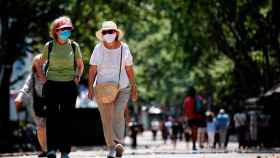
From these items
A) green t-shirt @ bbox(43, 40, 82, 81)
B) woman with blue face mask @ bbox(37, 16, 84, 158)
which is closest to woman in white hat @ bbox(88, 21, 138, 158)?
woman with blue face mask @ bbox(37, 16, 84, 158)

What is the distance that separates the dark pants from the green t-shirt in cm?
8

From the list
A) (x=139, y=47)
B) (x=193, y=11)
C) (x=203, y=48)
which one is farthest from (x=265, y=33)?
(x=139, y=47)

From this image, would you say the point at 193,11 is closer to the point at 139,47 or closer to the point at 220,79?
the point at 220,79

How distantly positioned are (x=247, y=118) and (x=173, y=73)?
4950 cm

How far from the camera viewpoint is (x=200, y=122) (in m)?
20.6

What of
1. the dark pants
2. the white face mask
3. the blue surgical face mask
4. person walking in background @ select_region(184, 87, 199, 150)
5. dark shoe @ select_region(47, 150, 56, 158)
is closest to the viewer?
dark shoe @ select_region(47, 150, 56, 158)

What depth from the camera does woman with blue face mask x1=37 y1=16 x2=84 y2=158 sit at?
10.8m

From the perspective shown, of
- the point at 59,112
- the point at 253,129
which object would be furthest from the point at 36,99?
the point at 253,129

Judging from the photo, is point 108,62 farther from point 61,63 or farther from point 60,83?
point 60,83

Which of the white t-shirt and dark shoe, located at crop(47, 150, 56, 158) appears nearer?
dark shoe, located at crop(47, 150, 56, 158)

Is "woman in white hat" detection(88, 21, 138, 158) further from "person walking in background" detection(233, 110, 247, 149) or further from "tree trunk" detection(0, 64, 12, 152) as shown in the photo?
"tree trunk" detection(0, 64, 12, 152)

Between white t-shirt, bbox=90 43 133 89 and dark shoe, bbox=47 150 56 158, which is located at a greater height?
white t-shirt, bbox=90 43 133 89

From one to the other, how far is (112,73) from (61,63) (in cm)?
82

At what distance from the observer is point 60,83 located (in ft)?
36.2
